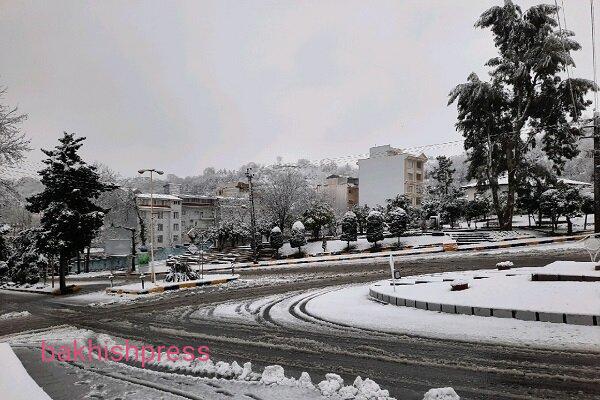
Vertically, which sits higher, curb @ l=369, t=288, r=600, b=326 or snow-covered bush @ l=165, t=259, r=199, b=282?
curb @ l=369, t=288, r=600, b=326

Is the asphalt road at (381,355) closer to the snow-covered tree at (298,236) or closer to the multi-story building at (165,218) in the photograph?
the snow-covered tree at (298,236)

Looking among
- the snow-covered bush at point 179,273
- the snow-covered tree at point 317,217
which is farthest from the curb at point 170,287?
the snow-covered tree at point 317,217

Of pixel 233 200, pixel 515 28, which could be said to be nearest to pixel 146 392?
pixel 515 28

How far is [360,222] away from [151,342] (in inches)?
1482

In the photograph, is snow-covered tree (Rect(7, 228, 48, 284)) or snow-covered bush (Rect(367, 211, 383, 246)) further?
snow-covered bush (Rect(367, 211, 383, 246))

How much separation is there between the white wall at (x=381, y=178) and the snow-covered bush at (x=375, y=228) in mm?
27135

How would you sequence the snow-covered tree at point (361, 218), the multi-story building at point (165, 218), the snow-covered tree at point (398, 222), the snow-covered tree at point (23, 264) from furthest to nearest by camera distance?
the multi-story building at point (165, 218) → the snow-covered tree at point (361, 218) → the snow-covered tree at point (398, 222) → the snow-covered tree at point (23, 264)

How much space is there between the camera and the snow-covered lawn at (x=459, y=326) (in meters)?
6.20

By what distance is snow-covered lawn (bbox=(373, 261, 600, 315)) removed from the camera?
758 cm

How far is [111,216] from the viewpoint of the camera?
52.5 meters

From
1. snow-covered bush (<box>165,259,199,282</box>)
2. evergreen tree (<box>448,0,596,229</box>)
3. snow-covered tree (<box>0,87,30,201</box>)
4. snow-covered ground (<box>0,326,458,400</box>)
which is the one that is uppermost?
evergreen tree (<box>448,0,596,229</box>)

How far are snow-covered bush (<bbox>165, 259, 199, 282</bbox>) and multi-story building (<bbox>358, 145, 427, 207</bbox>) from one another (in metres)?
43.7

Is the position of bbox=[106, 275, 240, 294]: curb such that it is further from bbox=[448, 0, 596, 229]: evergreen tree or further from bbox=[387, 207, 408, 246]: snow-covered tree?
bbox=[448, 0, 596, 229]: evergreen tree

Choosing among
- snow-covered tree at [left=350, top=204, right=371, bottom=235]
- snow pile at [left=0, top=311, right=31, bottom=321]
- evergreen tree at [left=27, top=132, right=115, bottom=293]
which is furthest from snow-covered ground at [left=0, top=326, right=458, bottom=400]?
snow-covered tree at [left=350, top=204, right=371, bottom=235]
